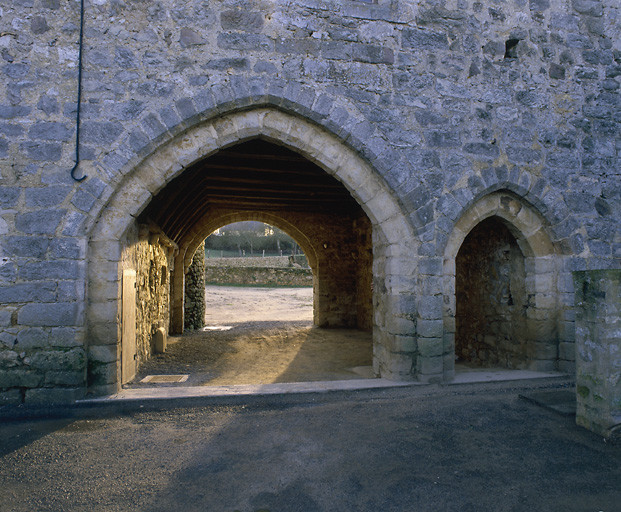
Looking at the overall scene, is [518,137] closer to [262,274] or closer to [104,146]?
[104,146]

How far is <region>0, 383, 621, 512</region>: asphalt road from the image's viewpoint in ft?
7.10

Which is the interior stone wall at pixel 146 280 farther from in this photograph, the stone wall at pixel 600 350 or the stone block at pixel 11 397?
the stone wall at pixel 600 350

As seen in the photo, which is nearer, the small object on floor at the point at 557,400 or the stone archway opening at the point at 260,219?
the small object on floor at the point at 557,400

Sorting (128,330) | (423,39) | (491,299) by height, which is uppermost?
(423,39)

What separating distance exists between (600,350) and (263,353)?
4.38 meters

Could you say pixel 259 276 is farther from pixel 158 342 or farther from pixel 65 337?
pixel 65 337

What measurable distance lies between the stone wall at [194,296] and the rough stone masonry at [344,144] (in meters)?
4.13

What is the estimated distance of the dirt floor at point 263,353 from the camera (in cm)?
477

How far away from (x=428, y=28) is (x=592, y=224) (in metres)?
2.82

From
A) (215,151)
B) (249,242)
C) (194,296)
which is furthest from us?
(249,242)

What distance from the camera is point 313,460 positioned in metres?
2.61

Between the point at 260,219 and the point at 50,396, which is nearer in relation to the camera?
the point at 50,396

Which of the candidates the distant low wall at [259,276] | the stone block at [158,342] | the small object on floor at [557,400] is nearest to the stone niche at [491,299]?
the small object on floor at [557,400]

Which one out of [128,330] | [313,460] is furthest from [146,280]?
[313,460]
